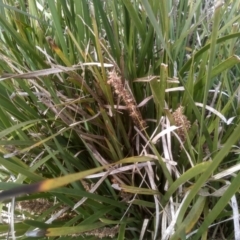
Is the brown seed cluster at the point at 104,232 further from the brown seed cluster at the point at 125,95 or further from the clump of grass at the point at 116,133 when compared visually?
the brown seed cluster at the point at 125,95

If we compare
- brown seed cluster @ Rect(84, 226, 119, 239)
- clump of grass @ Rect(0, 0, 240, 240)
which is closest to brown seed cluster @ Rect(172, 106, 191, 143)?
clump of grass @ Rect(0, 0, 240, 240)

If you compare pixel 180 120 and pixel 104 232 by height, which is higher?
A: pixel 180 120

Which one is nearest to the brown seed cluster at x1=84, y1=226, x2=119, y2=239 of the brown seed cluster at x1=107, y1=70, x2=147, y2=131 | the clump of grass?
the clump of grass

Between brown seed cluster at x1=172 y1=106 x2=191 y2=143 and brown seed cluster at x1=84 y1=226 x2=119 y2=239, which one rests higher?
brown seed cluster at x1=172 y1=106 x2=191 y2=143

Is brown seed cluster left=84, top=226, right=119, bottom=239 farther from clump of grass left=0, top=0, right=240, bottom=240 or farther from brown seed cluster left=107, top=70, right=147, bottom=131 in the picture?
brown seed cluster left=107, top=70, right=147, bottom=131

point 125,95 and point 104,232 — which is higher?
point 125,95

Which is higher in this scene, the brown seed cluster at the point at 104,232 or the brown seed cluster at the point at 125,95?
the brown seed cluster at the point at 125,95

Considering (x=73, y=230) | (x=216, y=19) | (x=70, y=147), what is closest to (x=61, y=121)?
(x=70, y=147)

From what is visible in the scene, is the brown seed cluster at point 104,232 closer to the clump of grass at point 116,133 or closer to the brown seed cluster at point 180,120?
the clump of grass at point 116,133

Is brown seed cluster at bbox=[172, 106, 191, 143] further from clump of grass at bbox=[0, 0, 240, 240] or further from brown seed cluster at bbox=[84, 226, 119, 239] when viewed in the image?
brown seed cluster at bbox=[84, 226, 119, 239]

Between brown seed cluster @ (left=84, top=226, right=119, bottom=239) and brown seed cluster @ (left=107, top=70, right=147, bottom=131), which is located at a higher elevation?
brown seed cluster @ (left=107, top=70, right=147, bottom=131)

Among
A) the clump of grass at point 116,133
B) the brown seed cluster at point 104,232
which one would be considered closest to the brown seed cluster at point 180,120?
the clump of grass at point 116,133
